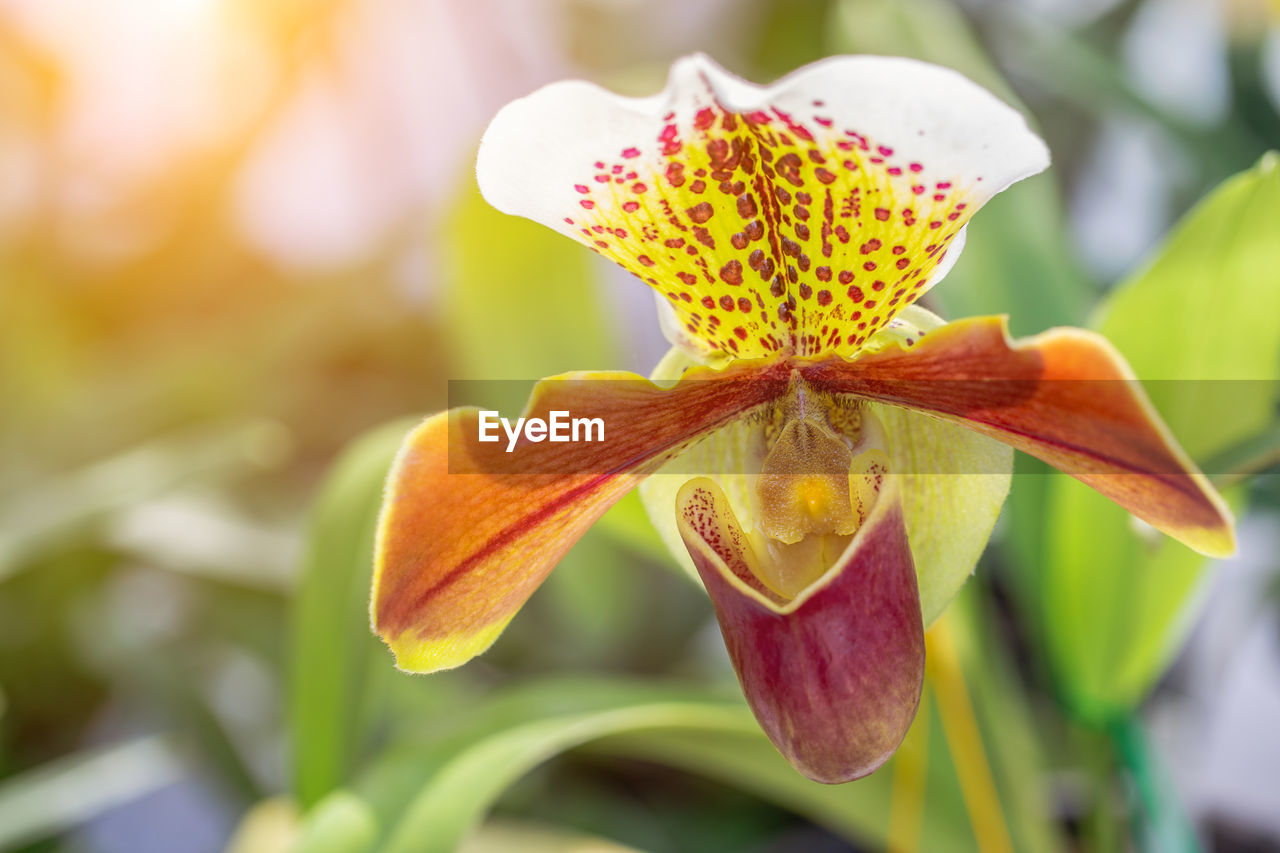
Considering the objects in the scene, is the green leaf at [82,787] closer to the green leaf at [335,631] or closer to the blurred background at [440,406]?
the blurred background at [440,406]

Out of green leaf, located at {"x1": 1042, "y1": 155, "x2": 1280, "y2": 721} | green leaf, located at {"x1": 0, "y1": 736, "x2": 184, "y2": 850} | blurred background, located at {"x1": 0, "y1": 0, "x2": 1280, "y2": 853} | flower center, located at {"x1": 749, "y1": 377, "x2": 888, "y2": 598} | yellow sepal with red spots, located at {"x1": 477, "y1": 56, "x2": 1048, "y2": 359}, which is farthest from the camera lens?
green leaf, located at {"x1": 0, "y1": 736, "x2": 184, "y2": 850}

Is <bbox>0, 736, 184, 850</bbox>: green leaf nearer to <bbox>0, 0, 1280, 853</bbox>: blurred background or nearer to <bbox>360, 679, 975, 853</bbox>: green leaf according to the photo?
<bbox>0, 0, 1280, 853</bbox>: blurred background

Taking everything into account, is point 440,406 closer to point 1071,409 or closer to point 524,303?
point 524,303

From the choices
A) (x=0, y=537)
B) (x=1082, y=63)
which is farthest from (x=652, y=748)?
(x=1082, y=63)

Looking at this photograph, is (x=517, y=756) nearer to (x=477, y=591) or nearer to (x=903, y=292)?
(x=477, y=591)

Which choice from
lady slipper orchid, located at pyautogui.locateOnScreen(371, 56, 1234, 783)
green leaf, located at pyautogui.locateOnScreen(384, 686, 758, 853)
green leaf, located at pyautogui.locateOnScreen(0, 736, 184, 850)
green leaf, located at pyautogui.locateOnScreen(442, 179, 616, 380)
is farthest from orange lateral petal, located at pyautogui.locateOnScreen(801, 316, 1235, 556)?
green leaf, located at pyautogui.locateOnScreen(0, 736, 184, 850)

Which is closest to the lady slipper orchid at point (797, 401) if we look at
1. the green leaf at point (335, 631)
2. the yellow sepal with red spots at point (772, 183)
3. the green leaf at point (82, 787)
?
the yellow sepal with red spots at point (772, 183)

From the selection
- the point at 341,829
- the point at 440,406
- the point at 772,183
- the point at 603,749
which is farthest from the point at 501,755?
the point at 440,406
